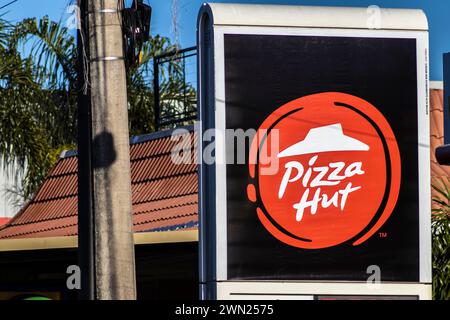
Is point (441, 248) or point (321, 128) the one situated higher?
point (321, 128)

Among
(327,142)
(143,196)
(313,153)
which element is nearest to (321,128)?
(327,142)

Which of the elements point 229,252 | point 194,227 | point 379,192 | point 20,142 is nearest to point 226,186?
point 229,252

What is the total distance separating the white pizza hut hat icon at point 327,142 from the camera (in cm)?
1239

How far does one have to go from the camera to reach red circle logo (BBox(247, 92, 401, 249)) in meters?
12.2

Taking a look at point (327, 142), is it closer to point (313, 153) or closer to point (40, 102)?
point (313, 153)

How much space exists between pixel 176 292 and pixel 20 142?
32.5 ft

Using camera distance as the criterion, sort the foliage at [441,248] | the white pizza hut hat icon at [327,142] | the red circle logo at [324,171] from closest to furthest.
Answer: the red circle logo at [324,171] < the white pizza hut hat icon at [327,142] < the foliage at [441,248]

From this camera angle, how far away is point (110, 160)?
37.1 ft

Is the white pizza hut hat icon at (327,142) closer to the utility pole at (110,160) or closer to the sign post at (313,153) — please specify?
the sign post at (313,153)

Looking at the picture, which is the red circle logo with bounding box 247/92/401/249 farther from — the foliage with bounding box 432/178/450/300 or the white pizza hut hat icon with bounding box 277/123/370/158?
the foliage with bounding box 432/178/450/300

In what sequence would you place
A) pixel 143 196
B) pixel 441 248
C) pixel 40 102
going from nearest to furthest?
pixel 441 248 < pixel 143 196 < pixel 40 102

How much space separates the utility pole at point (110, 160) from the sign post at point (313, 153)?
1.13m

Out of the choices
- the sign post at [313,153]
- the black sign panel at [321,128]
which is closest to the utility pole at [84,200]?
the sign post at [313,153]

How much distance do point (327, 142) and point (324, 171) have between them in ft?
1.09
